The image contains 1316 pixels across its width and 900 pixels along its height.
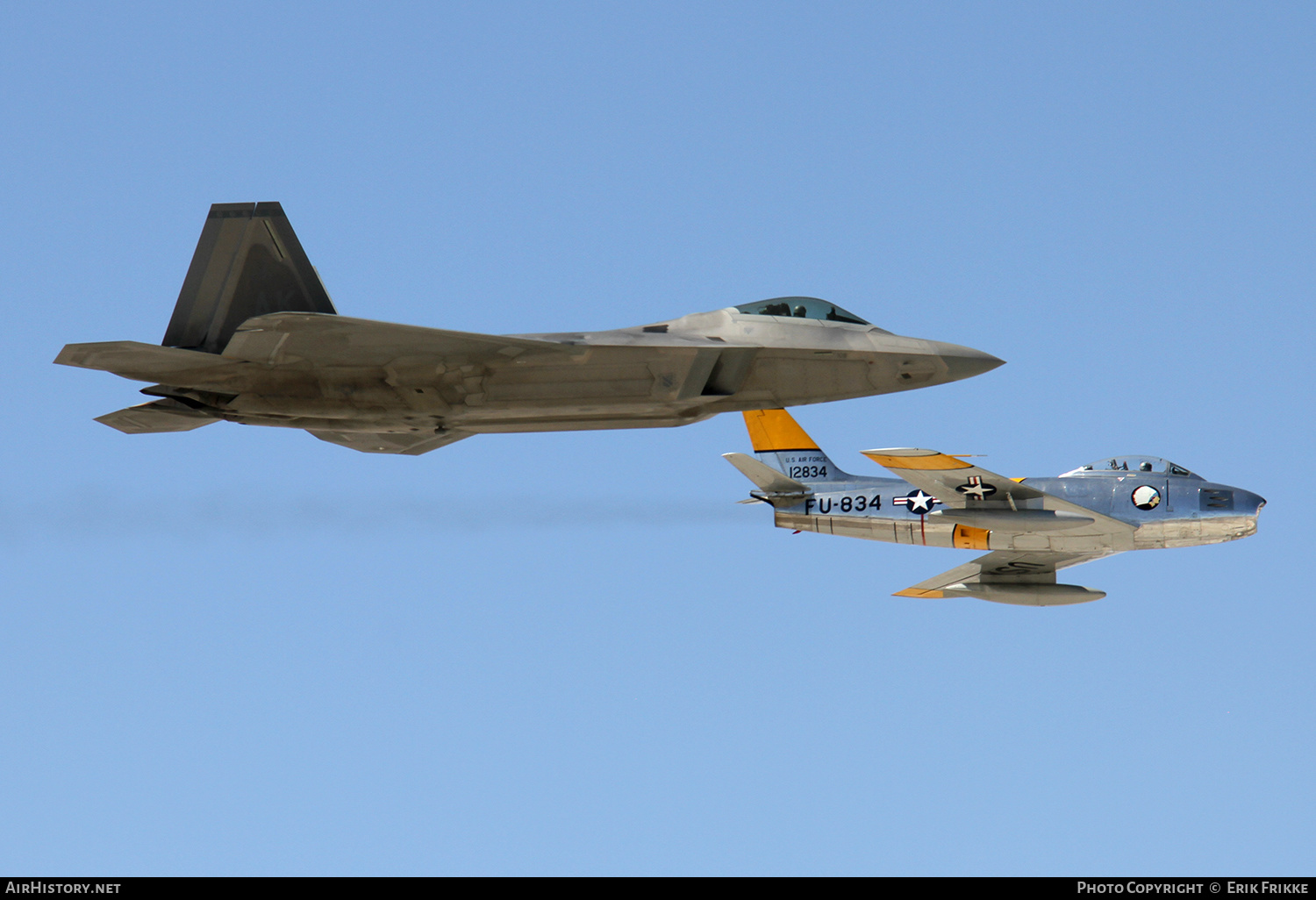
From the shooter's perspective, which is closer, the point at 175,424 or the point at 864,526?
the point at 175,424

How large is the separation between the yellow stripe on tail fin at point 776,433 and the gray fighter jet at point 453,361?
78.8ft

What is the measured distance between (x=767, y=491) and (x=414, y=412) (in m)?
19.6

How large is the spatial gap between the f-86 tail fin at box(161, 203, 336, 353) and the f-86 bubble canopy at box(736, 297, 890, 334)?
6616 millimetres

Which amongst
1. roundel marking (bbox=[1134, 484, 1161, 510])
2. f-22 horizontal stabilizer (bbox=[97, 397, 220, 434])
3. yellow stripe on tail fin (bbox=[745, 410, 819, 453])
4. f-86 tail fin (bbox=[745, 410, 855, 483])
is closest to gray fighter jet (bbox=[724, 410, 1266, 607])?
roundel marking (bbox=[1134, 484, 1161, 510])

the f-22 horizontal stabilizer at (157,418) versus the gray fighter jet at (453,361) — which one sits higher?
the gray fighter jet at (453,361)

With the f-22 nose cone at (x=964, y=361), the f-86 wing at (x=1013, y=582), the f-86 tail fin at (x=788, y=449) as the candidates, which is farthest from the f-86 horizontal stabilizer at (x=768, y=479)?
the f-22 nose cone at (x=964, y=361)

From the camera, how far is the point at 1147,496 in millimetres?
33031

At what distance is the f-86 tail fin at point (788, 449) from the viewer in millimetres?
41500

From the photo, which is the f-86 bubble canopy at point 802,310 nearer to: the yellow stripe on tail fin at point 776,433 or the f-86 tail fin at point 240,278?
the f-86 tail fin at point 240,278

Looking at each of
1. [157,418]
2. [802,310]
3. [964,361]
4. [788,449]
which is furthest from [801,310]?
[788,449]
